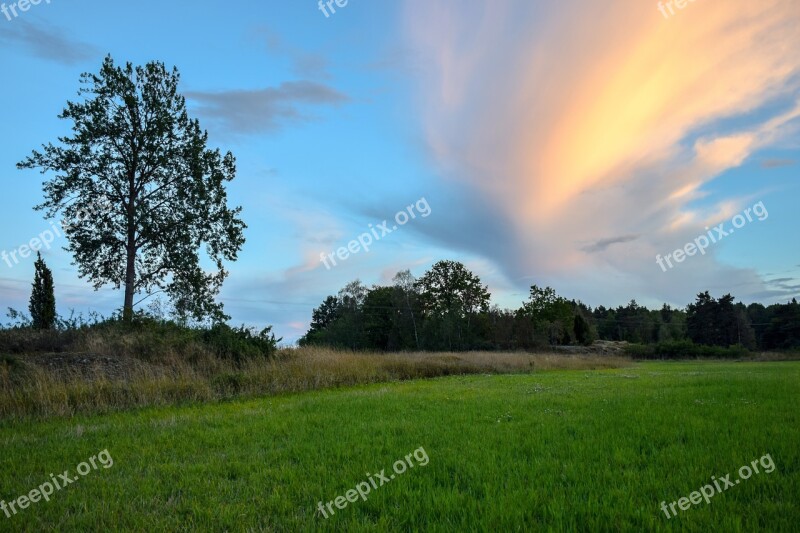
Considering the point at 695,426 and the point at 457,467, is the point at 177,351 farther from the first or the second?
the point at 695,426

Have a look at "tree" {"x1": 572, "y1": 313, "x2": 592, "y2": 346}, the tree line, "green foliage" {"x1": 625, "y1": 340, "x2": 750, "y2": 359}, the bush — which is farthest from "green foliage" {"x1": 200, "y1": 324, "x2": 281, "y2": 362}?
"tree" {"x1": 572, "y1": 313, "x2": 592, "y2": 346}

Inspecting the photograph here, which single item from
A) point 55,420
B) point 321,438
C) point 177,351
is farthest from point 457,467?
point 177,351

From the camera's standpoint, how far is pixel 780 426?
702 cm

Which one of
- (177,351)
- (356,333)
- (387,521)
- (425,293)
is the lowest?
(387,521)

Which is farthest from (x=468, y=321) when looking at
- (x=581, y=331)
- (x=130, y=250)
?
(x=130, y=250)

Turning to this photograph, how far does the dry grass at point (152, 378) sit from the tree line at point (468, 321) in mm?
47814

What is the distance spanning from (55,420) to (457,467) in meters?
10.2

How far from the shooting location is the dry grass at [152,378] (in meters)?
11.5

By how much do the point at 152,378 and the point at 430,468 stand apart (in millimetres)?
11649

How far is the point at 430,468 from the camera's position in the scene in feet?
18.4

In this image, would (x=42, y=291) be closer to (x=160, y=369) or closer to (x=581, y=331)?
(x=160, y=369)

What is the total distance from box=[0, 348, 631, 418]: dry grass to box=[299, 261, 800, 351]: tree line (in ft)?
157

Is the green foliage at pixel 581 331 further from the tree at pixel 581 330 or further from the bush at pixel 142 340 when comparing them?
the bush at pixel 142 340

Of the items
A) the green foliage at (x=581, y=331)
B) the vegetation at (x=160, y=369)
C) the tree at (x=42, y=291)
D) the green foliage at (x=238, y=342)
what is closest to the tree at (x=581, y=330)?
the green foliage at (x=581, y=331)
